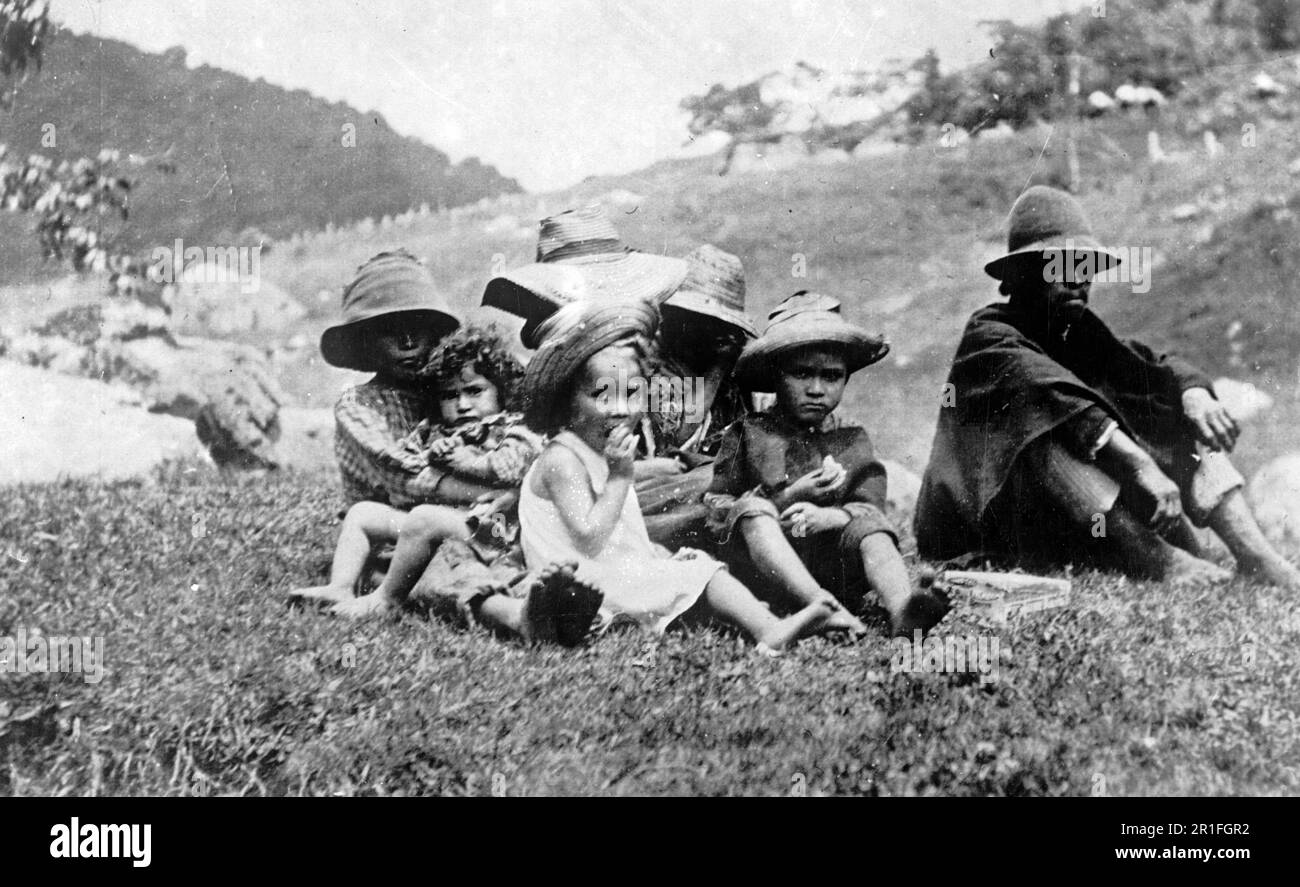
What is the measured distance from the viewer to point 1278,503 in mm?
6156

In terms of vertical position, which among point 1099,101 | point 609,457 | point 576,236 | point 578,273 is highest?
point 1099,101

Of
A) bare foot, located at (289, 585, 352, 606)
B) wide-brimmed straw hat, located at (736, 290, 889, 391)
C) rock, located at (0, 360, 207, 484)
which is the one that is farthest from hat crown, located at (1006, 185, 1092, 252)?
rock, located at (0, 360, 207, 484)

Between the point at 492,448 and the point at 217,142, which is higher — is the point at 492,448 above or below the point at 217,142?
below

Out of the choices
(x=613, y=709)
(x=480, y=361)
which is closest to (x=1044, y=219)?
(x=480, y=361)

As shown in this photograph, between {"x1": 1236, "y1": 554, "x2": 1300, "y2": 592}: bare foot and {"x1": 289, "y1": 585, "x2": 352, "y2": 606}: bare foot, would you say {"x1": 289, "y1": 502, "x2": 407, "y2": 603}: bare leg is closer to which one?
{"x1": 289, "y1": 585, "x2": 352, "y2": 606}: bare foot

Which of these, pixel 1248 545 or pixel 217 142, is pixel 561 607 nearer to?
pixel 217 142

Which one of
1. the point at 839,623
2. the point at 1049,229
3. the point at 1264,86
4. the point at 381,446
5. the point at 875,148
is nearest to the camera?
the point at 839,623

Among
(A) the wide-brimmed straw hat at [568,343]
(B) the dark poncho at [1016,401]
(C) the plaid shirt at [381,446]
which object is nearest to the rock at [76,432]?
(C) the plaid shirt at [381,446]

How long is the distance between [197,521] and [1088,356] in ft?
13.4

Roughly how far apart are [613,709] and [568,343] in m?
1.53

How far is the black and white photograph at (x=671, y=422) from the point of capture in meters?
5.32

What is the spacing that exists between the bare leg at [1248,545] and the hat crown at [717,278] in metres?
2.34

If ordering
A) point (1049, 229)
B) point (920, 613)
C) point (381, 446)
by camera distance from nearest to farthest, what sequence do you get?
point (920, 613), point (381, 446), point (1049, 229)
